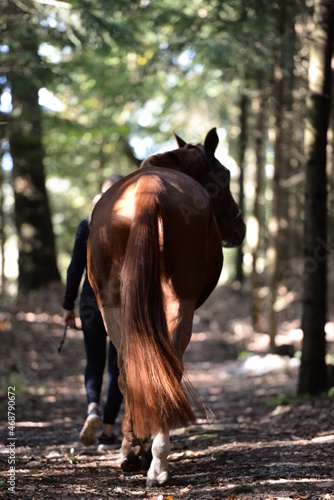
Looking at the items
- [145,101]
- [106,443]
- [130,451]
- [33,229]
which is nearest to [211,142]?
[130,451]

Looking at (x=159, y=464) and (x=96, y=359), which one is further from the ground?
(x=96, y=359)

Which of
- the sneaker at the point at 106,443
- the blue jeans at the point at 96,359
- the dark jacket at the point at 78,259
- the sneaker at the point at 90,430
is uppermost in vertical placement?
the dark jacket at the point at 78,259

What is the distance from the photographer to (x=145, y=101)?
1708 centimetres

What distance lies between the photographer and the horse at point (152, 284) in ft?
12.0

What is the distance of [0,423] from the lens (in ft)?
21.3

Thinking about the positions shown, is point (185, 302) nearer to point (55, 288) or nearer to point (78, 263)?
point (78, 263)

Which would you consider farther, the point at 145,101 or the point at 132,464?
the point at 145,101

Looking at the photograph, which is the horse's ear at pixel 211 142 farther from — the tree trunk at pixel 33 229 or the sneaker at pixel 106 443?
the tree trunk at pixel 33 229

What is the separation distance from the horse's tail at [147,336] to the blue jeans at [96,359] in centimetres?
131

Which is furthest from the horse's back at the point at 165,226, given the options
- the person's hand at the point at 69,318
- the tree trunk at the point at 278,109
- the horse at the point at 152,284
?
the tree trunk at the point at 278,109

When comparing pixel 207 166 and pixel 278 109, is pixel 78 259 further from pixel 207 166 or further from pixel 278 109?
pixel 278 109

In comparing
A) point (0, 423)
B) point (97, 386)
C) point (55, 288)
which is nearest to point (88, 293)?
point (97, 386)

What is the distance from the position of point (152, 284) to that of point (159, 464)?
1.23 m

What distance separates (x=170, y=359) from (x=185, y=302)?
48 centimetres
